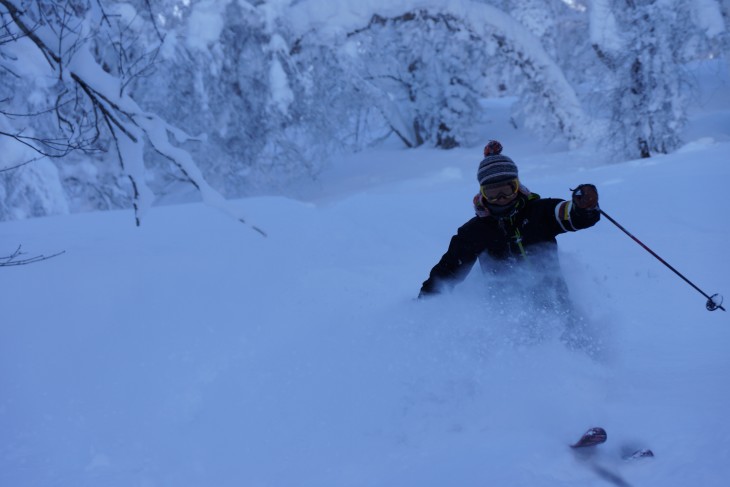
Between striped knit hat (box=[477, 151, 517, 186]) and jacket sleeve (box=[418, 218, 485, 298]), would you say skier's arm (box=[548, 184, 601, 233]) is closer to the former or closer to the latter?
striped knit hat (box=[477, 151, 517, 186])

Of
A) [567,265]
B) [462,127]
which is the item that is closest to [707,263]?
[567,265]

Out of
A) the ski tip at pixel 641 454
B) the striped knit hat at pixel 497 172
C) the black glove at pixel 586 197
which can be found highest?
the striped knit hat at pixel 497 172

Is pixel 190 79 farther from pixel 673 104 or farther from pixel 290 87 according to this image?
pixel 673 104

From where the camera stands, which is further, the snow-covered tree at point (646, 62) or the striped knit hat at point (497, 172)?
the snow-covered tree at point (646, 62)

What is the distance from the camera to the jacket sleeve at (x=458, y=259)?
348cm

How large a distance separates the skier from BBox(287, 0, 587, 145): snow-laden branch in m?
9.72

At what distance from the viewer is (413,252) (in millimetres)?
6191

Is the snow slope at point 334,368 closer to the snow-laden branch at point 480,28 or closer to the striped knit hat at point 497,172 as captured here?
the striped knit hat at point 497,172

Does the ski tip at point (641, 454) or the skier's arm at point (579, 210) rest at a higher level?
the skier's arm at point (579, 210)

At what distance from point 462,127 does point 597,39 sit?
8.44 meters

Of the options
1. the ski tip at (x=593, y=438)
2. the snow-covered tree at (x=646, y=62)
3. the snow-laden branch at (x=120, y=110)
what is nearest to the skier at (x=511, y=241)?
the ski tip at (x=593, y=438)

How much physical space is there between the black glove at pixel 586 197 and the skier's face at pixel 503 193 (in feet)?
1.48

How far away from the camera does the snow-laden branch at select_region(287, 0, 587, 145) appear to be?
39.4 ft

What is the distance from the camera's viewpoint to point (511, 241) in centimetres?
334
